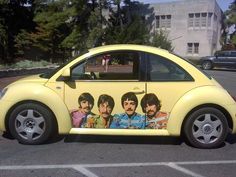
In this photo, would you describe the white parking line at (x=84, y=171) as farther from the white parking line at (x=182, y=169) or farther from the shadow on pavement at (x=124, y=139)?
the shadow on pavement at (x=124, y=139)

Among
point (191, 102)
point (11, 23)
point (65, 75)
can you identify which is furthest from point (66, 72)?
point (11, 23)

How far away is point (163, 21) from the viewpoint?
49.4m

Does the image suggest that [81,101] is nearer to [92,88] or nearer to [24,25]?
[92,88]

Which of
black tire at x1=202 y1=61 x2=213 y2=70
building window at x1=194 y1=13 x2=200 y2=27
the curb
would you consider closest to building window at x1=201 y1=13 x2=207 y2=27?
building window at x1=194 y1=13 x2=200 y2=27

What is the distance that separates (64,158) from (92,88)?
1.21 meters

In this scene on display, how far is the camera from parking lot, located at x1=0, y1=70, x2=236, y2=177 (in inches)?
246

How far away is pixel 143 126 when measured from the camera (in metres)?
A: 7.53

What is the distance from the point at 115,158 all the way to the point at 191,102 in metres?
1.48

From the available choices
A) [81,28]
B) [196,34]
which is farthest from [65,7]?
[196,34]

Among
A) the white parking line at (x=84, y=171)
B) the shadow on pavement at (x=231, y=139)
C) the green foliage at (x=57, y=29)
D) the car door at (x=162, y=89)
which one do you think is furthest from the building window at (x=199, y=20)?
the white parking line at (x=84, y=171)

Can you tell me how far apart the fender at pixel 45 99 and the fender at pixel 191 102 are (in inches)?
62.2

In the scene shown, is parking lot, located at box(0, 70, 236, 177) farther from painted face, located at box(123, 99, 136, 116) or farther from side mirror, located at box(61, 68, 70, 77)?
side mirror, located at box(61, 68, 70, 77)

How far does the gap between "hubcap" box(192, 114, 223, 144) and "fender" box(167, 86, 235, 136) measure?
0.70 ft

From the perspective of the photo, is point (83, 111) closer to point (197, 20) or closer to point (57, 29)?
point (57, 29)
